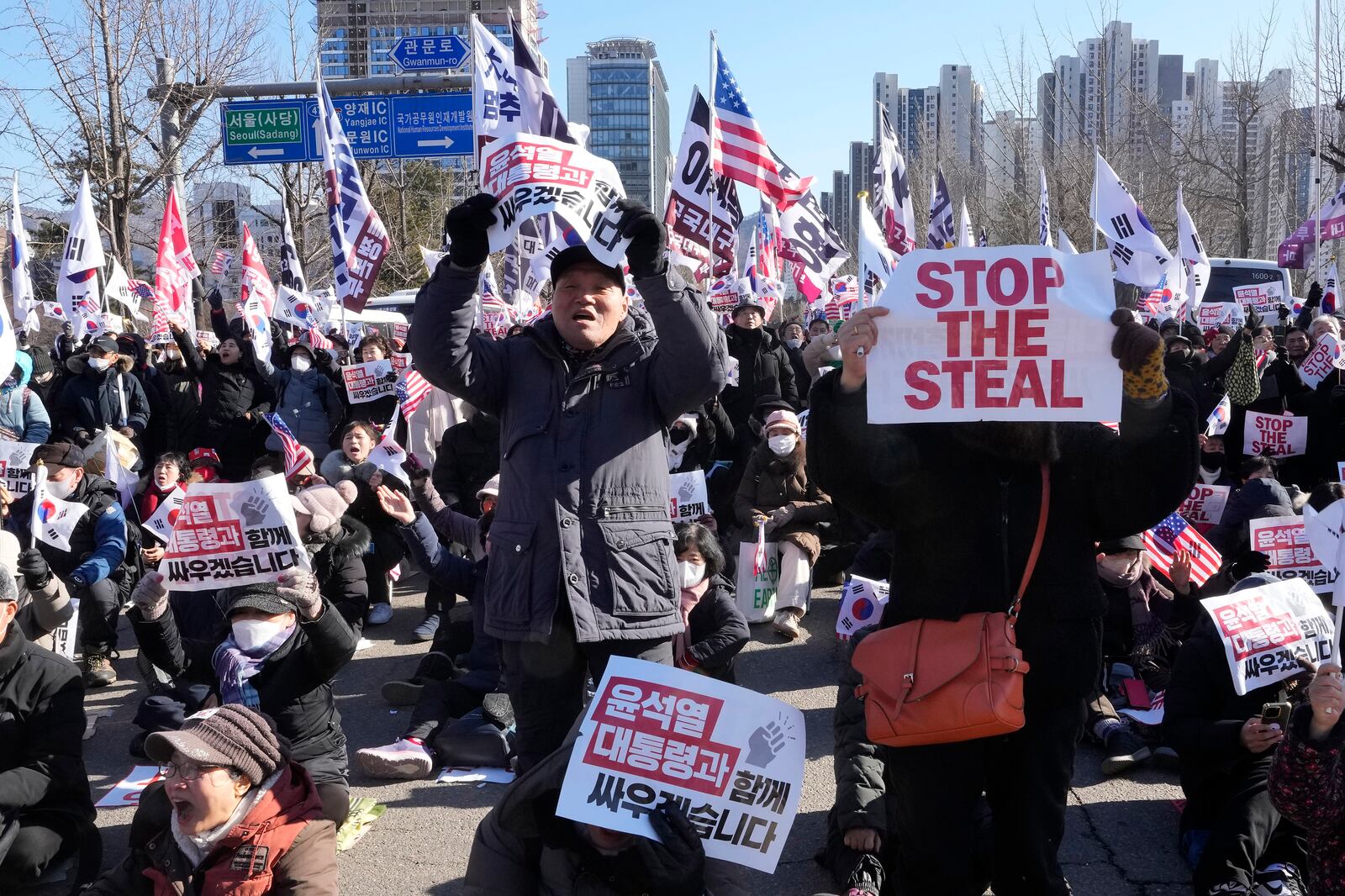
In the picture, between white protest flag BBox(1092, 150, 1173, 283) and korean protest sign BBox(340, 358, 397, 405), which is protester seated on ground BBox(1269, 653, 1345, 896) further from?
white protest flag BBox(1092, 150, 1173, 283)

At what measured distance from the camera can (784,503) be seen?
27.3 ft

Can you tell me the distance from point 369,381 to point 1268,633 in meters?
7.90

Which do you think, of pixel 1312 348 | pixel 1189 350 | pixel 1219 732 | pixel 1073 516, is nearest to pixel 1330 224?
pixel 1312 348

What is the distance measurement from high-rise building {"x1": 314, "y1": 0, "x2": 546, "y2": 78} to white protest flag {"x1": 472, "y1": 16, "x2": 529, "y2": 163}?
18.2 metres

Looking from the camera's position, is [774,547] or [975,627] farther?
[774,547]

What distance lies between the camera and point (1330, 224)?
15445 millimetres

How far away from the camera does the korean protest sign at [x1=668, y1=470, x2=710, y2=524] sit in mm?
7539

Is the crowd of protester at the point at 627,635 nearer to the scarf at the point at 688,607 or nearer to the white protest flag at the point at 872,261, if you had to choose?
the scarf at the point at 688,607

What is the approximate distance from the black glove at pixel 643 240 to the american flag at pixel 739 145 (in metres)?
7.06

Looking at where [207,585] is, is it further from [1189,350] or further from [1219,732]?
[1189,350]

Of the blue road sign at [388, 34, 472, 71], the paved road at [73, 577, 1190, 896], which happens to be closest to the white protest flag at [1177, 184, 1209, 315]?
the blue road sign at [388, 34, 472, 71]

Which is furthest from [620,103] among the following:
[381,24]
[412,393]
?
[412,393]

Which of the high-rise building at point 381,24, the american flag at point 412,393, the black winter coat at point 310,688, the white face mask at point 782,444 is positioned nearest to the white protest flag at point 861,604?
the black winter coat at point 310,688

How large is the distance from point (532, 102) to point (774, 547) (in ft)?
12.6
